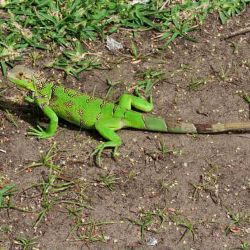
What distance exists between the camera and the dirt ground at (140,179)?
5.13m

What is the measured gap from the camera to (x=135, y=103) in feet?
19.7

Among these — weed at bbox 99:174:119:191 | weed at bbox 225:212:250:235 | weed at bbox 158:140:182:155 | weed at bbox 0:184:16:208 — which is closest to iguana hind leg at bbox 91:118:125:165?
weed at bbox 99:174:119:191

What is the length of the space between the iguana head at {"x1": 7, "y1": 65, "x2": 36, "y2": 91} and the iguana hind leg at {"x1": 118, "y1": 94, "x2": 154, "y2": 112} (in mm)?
876

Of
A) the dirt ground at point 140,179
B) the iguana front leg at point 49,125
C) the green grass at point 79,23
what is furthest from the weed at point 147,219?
the green grass at point 79,23

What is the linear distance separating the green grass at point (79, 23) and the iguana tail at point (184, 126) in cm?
105

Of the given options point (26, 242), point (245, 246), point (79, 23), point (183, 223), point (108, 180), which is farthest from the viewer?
point (79, 23)

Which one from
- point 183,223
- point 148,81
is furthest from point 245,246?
point 148,81

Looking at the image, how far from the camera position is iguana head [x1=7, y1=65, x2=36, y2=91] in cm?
561

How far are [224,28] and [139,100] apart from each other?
65.6 inches

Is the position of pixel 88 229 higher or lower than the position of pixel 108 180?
lower

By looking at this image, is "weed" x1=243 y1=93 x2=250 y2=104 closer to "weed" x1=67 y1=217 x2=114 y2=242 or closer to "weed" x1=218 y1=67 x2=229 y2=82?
"weed" x1=218 y1=67 x2=229 y2=82

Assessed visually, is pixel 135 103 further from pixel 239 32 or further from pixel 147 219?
pixel 239 32

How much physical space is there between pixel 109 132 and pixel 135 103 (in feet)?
1.61

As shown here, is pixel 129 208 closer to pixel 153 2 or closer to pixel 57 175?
pixel 57 175
